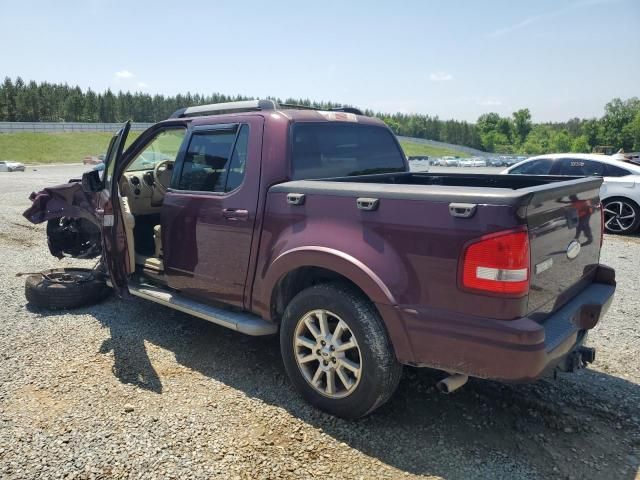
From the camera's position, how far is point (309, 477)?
2688mm

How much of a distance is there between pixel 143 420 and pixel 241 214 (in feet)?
5.07

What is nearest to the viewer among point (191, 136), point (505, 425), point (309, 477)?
point (309, 477)

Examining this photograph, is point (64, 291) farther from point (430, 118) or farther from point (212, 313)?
point (430, 118)

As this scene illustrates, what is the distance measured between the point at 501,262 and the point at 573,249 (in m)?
0.92

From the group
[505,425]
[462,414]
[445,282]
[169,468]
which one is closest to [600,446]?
[505,425]

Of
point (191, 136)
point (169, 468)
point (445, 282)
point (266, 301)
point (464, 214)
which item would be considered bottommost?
point (169, 468)

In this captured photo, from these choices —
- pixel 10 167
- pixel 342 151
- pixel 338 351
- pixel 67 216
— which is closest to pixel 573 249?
pixel 338 351

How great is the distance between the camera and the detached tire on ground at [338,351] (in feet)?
9.61

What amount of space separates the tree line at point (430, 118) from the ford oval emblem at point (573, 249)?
194 feet

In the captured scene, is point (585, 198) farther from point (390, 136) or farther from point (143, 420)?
point (143, 420)

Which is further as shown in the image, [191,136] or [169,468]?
[191,136]

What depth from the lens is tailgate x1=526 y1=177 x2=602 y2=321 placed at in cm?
260

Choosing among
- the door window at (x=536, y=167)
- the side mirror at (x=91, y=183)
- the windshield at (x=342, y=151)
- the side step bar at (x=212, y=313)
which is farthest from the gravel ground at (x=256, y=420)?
the door window at (x=536, y=167)

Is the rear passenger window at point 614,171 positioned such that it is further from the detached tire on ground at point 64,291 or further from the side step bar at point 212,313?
the detached tire on ground at point 64,291
